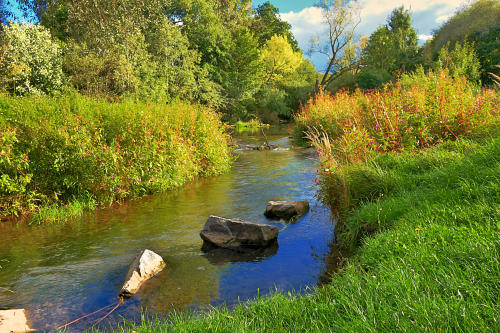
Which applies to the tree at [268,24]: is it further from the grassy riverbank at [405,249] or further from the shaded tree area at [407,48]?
the grassy riverbank at [405,249]

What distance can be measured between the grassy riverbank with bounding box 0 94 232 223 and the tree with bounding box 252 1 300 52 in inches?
2118

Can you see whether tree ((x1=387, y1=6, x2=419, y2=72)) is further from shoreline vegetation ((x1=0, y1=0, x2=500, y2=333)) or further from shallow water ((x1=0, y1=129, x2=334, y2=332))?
shallow water ((x1=0, y1=129, x2=334, y2=332))

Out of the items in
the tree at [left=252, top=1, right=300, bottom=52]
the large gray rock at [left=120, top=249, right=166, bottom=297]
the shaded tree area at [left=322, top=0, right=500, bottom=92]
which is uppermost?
the tree at [left=252, top=1, right=300, bottom=52]

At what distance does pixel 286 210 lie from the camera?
8328 millimetres

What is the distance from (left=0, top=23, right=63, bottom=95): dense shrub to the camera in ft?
69.3

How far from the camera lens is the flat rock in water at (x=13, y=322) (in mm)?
4148

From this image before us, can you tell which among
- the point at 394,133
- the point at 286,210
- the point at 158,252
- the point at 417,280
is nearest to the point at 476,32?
the point at 394,133

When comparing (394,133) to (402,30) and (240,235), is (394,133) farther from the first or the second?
(402,30)

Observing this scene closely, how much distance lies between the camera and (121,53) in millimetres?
26125

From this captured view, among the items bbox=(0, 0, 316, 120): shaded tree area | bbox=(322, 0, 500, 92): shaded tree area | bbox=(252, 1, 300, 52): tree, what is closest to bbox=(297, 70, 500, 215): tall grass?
bbox=(0, 0, 316, 120): shaded tree area

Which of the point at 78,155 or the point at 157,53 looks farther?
the point at 157,53

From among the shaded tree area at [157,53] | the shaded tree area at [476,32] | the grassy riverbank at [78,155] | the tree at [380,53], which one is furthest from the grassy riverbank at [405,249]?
the tree at [380,53]

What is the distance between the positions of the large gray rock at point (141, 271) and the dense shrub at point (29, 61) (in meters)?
19.5

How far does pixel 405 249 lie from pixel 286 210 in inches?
181
